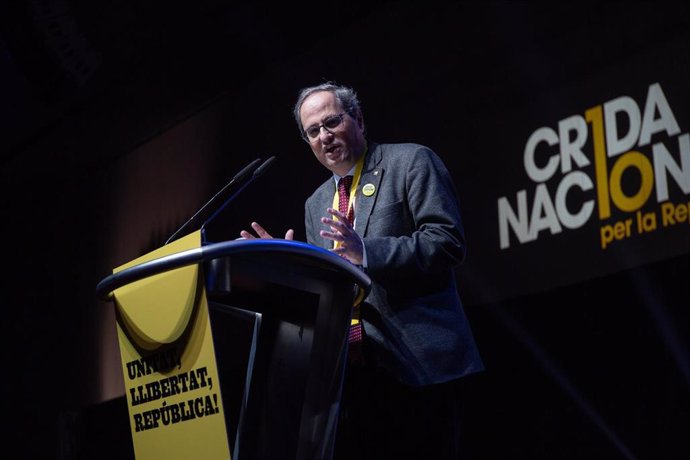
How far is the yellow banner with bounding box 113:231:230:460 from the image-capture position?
3.92 feet

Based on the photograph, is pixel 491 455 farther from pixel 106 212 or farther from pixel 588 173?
pixel 106 212

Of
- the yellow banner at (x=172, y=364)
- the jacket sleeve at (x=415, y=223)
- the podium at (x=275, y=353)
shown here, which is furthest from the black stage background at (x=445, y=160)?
the yellow banner at (x=172, y=364)

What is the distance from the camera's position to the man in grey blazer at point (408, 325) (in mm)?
1583

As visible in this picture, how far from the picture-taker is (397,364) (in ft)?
5.22

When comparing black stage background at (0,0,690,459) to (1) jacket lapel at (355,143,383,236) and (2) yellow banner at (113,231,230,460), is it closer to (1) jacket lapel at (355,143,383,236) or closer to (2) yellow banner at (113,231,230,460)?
(1) jacket lapel at (355,143,383,236)

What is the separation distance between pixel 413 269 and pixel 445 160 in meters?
1.82

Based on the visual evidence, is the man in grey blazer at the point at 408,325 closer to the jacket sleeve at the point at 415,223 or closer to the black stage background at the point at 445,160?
the jacket sleeve at the point at 415,223

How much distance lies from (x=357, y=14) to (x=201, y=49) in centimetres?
111

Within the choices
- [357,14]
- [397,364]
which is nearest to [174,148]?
[357,14]

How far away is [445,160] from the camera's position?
3.33 meters

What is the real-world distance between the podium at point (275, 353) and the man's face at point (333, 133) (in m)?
0.53

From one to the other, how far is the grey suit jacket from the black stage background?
1212 millimetres

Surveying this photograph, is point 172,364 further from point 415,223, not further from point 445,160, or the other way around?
point 445,160

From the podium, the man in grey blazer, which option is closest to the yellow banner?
the podium
